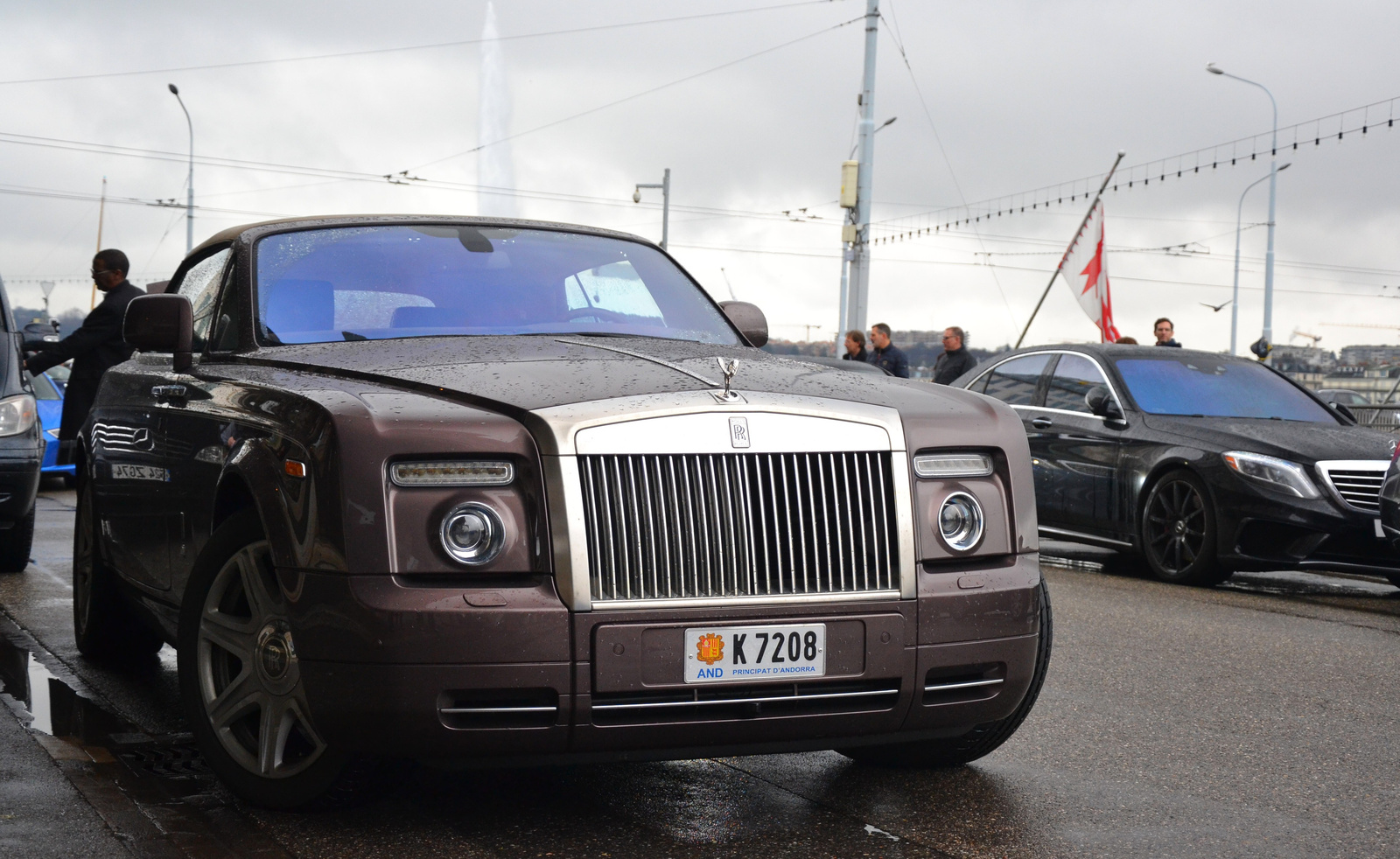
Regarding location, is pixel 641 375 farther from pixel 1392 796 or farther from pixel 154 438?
pixel 1392 796

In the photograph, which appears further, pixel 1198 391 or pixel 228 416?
pixel 1198 391

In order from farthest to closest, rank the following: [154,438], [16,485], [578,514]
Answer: [16,485]
[154,438]
[578,514]

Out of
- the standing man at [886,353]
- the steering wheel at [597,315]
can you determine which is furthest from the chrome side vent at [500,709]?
the standing man at [886,353]

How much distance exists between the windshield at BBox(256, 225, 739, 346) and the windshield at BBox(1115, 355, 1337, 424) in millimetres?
6282

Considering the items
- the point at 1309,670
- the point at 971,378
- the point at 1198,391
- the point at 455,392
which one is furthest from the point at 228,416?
the point at 971,378

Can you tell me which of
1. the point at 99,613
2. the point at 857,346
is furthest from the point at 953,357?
A: the point at 99,613

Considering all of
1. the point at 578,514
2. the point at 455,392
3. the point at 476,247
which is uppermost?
the point at 476,247

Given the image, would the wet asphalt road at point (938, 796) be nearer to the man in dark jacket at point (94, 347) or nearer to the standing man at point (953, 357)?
the man in dark jacket at point (94, 347)

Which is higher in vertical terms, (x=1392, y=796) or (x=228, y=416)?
(x=228, y=416)

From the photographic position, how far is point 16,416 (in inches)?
353

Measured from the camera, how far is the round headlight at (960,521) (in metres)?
3.90

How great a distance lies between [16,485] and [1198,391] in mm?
7640

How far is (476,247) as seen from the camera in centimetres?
A: 519

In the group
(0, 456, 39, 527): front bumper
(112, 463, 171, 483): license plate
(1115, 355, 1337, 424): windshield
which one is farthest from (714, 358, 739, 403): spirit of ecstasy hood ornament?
(1115, 355, 1337, 424): windshield
